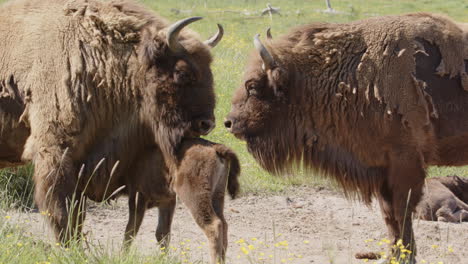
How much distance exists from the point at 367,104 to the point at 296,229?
181 cm

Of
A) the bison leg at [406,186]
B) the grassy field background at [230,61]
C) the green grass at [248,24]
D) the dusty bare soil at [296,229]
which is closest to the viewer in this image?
the grassy field background at [230,61]

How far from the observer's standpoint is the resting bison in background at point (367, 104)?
6.30 m

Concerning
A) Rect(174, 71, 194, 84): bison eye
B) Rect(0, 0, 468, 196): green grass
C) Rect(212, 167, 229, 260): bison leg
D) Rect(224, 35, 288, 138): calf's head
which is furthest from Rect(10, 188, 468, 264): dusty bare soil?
Rect(174, 71, 194, 84): bison eye

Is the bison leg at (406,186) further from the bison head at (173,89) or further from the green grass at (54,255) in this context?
the green grass at (54,255)

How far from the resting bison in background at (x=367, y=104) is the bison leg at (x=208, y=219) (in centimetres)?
134

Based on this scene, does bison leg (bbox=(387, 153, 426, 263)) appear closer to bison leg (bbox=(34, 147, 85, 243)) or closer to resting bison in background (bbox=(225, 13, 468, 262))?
resting bison in background (bbox=(225, 13, 468, 262))

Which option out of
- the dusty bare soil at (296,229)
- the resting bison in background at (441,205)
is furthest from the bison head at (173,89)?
the resting bison in background at (441,205)

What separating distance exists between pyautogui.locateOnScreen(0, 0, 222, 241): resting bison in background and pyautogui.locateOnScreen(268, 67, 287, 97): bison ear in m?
0.99

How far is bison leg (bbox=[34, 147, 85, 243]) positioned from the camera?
5.20 m

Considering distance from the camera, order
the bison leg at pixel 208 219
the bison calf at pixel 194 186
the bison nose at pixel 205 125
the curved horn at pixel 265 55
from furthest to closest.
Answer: the curved horn at pixel 265 55 → the bison nose at pixel 205 125 → the bison calf at pixel 194 186 → the bison leg at pixel 208 219

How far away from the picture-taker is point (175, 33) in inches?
211

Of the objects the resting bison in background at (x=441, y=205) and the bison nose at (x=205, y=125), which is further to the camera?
the resting bison in background at (x=441, y=205)

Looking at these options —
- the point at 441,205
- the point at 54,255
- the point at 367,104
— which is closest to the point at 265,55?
the point at 367,104

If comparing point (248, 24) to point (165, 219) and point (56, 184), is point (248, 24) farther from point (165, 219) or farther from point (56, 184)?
point (56, 184)
